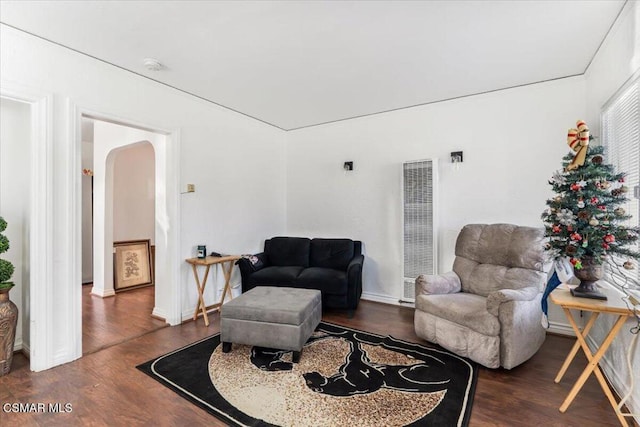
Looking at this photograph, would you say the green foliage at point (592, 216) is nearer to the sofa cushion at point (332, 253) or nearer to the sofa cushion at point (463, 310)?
the sofa cushion at point (463, 310)

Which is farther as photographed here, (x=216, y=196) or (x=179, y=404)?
(x=216, y=196)

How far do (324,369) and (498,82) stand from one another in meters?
3.46

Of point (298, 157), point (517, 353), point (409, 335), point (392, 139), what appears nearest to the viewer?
point (517, 353)

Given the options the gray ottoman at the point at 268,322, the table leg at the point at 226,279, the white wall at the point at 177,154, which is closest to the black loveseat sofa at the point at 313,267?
the table leg at the point at 226,279

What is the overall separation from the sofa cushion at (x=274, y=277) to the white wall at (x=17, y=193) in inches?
86.2

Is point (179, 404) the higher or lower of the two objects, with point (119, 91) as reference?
lower

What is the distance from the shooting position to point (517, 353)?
2387mm

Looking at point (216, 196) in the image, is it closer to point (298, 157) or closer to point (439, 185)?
point (298, 157)

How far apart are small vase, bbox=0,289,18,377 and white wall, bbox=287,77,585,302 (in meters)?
3.48

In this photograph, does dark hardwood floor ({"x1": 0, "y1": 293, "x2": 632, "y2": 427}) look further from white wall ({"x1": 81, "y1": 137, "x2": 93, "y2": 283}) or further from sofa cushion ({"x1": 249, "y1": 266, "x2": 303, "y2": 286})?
white wall ({"x1": 81, "y1": 137, "x2": 93, "y2": 283})

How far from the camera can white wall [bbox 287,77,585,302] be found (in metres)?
3.31

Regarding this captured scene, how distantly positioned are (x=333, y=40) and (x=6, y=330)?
3.47m

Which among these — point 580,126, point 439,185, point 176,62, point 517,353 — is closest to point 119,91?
point 176,62

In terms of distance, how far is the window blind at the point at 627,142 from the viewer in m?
2.06
